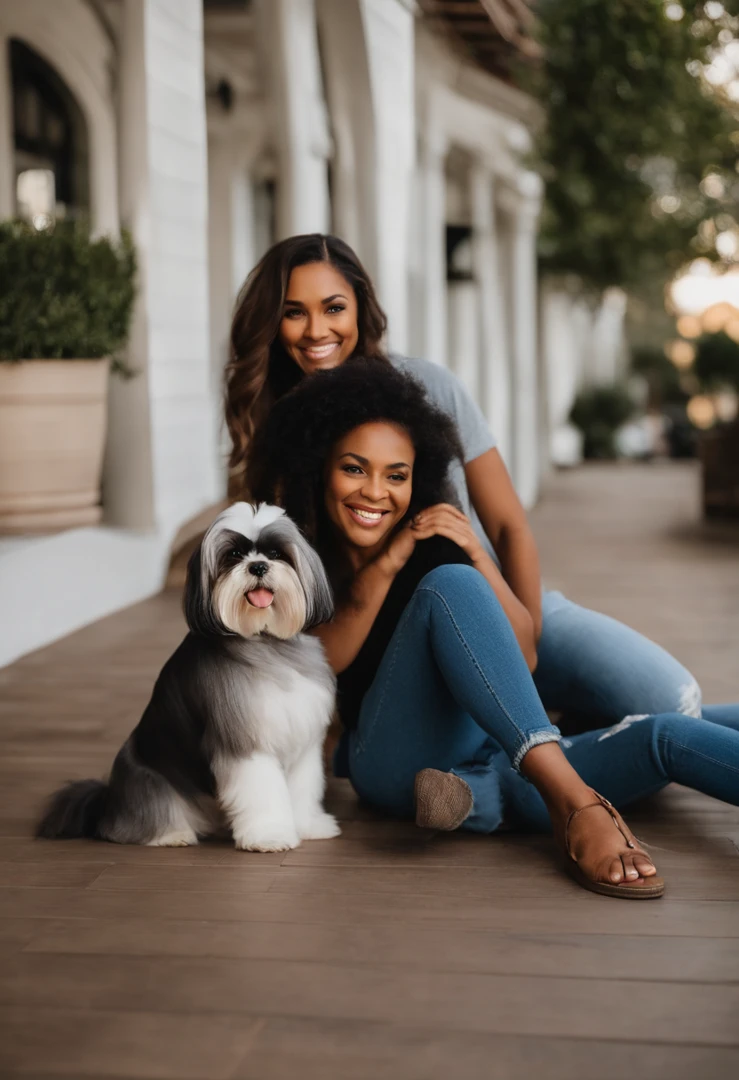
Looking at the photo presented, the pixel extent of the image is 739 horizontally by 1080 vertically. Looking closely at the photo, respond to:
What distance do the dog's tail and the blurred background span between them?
2042 mm

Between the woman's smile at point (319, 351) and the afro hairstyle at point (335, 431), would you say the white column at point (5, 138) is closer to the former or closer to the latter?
the woman's smile at point (319, 351)

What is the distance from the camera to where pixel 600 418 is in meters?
21.9

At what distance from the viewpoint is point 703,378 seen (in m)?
22.8

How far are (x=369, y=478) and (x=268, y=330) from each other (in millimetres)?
558

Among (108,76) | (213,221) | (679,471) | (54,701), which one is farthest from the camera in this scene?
(679,471)

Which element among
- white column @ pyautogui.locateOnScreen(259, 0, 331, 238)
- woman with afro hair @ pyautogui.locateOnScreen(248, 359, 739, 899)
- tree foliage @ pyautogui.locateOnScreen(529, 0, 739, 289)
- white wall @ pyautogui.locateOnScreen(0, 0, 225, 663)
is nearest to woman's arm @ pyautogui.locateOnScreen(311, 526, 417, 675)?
woman with afro hair @ pyautogui.locateOnScreen(248, 359, 739, 899)

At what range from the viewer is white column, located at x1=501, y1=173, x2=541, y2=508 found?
1361 cm

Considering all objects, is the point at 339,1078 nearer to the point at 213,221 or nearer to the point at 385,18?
the point at 385,18

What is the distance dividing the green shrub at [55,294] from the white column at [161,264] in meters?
0.49

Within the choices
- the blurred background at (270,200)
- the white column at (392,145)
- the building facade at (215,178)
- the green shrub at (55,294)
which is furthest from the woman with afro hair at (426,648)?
the white column at (392,145)

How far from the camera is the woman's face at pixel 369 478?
9.12 feet

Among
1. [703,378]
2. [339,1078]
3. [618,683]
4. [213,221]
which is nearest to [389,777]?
[618,683]

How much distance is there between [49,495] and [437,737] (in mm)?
3169

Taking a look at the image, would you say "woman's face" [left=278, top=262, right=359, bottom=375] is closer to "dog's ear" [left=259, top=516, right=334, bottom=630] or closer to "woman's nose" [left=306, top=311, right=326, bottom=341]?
"woman's nose" [left=306, top=311, right=326, bottom=341]
